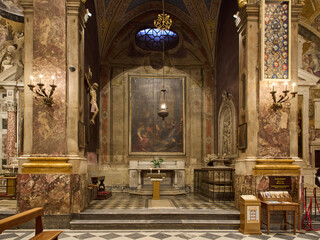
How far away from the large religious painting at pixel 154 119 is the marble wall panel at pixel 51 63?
20.5ft

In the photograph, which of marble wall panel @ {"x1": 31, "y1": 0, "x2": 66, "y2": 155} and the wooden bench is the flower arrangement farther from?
the wooden bench

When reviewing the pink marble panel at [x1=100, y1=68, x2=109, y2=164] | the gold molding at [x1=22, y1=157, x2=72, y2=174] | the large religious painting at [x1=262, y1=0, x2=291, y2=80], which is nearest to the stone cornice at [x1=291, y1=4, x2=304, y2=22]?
the large religious painting at [x1=262, y1=0, x2=291, y2=80]

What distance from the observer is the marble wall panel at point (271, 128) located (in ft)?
25.7

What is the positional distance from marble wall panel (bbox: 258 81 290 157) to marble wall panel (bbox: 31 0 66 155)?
4.87m

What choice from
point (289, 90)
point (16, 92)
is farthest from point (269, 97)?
point (16, 92)

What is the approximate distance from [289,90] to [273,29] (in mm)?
1580

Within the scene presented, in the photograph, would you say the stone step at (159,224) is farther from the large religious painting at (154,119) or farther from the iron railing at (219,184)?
the large religious painting at (154,119)

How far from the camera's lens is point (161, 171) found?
13211mm

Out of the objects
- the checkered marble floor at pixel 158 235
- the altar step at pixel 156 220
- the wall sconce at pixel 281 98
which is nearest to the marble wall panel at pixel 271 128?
Answer: the wall sconce at pixel 281 98

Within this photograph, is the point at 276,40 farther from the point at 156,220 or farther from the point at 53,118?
the point at 53,118

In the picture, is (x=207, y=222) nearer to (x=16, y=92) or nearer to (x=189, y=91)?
(x=189, y=91)

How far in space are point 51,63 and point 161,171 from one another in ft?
23.4

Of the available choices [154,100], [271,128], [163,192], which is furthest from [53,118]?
[154,100]

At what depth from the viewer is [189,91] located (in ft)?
46.0
